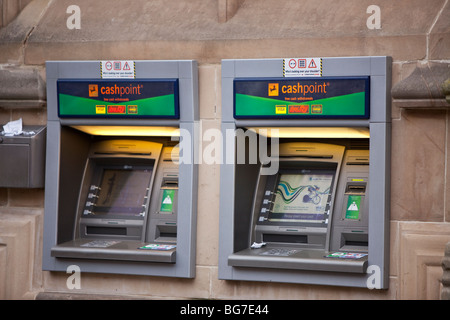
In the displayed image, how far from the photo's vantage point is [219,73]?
5.62 m

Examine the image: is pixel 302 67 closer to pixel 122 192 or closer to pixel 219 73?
pixel 219 73

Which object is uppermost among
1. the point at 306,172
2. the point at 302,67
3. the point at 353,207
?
the point at 302,67

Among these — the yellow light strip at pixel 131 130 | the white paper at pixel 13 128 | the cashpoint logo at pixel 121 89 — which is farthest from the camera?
the white paper at pixel 13 128

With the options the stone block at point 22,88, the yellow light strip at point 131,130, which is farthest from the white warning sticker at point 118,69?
the stone block at point 22,88

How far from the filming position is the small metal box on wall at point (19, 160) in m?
5.83

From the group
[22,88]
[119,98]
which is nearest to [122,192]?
[119,98]

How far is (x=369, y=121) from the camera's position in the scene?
523 cm

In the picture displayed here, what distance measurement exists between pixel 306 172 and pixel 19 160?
6.95 feet

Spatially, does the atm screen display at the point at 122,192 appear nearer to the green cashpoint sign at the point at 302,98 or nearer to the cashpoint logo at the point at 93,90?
the cashpoint logo at the point at 93,90

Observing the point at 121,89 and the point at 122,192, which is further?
the point at 122,192

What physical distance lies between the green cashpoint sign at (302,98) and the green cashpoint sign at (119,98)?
0.50 meters

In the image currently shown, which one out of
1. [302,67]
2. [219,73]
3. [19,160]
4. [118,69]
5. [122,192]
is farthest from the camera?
[122,192]

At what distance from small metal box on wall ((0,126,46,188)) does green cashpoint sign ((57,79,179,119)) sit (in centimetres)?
31

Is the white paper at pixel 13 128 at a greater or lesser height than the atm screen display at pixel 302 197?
greater
